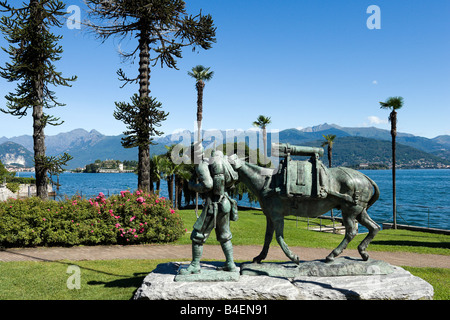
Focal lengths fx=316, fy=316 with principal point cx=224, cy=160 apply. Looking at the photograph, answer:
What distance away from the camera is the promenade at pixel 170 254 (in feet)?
32.4

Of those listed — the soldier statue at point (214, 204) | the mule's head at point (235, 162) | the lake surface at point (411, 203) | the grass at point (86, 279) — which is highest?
the mule's head at point (235, 162)

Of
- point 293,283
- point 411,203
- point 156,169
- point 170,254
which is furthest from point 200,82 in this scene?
point 411,203

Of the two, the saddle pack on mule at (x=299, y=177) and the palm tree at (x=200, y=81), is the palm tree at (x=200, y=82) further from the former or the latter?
the saddle pack on mule at (x=299, y=177)

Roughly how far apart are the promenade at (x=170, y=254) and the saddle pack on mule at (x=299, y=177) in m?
4.57

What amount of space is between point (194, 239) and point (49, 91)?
1295 centimetres

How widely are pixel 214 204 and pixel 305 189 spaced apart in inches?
71.0

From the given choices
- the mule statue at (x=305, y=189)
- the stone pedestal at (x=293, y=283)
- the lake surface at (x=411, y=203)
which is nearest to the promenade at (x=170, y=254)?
the lake surface at (x=411, y=203)

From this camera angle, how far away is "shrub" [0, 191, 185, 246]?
1130 cm

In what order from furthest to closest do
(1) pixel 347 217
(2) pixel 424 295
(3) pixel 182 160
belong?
(3) pixel 182 160 → (1) pixel 347 217 → (2) pixel 424 295

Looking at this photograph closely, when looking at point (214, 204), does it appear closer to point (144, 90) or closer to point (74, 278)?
point (74, 278)

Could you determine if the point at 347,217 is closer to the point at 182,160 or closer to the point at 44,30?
the point at 44,30

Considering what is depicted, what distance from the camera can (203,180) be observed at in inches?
231
